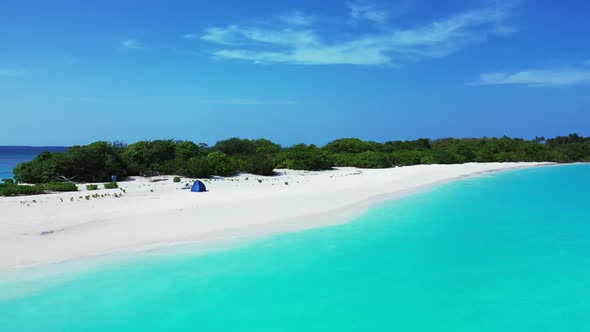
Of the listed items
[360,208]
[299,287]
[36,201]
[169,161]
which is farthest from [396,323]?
[169,161]

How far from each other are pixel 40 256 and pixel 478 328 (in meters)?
6.93

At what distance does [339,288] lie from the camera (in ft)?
22.5

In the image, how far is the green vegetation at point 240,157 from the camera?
1789 centimetres

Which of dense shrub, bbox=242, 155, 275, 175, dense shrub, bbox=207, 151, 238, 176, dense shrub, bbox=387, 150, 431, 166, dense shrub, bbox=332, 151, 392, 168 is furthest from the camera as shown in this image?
dense shrub, bbox=387, 150, 431, 166

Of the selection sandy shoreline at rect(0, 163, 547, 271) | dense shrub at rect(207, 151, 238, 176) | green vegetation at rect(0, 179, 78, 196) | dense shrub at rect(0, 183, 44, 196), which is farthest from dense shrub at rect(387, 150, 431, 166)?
dense shrub at rect(0, 183, 44, 196)

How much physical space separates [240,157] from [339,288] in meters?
20.2

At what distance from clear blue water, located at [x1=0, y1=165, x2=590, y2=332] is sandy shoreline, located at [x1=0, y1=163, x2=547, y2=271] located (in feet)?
3.38

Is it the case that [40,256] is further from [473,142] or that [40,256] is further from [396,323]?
[473,142]

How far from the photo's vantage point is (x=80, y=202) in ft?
40.7

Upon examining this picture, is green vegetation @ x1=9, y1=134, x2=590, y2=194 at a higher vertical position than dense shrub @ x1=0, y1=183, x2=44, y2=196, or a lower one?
higher

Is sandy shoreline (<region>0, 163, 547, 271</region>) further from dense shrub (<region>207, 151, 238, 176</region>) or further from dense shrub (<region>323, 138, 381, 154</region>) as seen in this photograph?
dense shrub (<region>323, 138, 381, 154</region>)

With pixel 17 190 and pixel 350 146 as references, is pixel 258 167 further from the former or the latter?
pixel 350 146

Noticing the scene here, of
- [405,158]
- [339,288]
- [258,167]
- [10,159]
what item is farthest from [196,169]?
[10,159]

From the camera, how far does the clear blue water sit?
5703 mm
